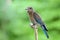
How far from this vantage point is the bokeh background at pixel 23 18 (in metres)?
4.69

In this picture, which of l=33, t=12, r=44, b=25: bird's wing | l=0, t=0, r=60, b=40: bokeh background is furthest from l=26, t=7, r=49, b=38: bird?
l=0, t=0, r=60, b=40: bokeh background

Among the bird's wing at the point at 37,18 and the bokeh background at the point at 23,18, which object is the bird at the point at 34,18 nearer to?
the bird's wing at the point at 37,18

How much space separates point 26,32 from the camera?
4863mm

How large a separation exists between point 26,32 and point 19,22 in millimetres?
200

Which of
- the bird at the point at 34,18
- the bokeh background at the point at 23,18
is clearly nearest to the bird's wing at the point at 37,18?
the bird at the point at 34,18

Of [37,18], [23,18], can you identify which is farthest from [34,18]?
[23,18]

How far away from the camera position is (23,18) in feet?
15.9

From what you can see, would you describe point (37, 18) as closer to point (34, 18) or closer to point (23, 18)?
point (34, 18)

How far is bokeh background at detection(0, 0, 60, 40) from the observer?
469cm

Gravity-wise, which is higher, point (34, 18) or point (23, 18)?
point (34, 18)

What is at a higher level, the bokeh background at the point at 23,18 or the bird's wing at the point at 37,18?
the bird's wing at the point at 37,18

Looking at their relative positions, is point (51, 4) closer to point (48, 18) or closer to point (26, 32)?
point (48, 18)

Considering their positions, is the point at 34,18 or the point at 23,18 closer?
the point at 34,18

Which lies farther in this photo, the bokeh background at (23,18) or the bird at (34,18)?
the bokeh background at (23,18)
